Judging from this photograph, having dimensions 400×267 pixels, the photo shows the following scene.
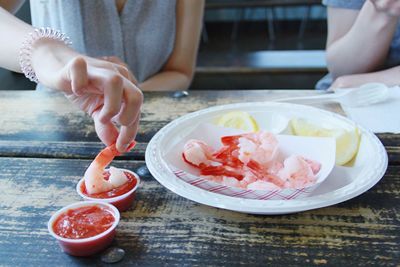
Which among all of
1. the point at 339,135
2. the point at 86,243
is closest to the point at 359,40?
the point at 339,135

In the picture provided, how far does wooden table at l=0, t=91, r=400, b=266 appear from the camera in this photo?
0.57m

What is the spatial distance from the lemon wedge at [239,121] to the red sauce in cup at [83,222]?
1.16ft

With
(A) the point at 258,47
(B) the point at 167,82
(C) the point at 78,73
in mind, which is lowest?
(A) the point at 258,47

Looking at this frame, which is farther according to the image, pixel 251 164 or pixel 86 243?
pixel 251 164

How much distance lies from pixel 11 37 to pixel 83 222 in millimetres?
475

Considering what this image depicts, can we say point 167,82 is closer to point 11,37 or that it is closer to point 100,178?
point 11,37

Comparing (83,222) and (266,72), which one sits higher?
(83,222)

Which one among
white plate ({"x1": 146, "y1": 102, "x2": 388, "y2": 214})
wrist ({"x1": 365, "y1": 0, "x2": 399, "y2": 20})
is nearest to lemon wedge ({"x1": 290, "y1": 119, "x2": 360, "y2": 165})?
white plate ({"x1": 146, "y1": 102, "x2": 388, "y2": 214})

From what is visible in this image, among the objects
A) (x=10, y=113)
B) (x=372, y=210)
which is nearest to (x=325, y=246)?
(x=372, y=210)

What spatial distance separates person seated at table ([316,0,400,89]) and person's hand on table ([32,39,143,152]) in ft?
2.27

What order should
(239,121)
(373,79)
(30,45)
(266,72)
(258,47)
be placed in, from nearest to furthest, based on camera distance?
(30,45), (239,121), (373,79), (266,72), (258,47)

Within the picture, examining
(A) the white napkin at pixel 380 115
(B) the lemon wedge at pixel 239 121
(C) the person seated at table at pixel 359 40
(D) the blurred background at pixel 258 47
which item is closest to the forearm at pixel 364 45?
(C) the person seated at table at pixel 359 40

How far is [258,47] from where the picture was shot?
12.6 feet

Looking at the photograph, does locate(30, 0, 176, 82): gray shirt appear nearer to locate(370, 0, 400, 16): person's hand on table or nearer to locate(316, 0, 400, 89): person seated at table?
locate(316, 0, 400, 89): person seated at table
